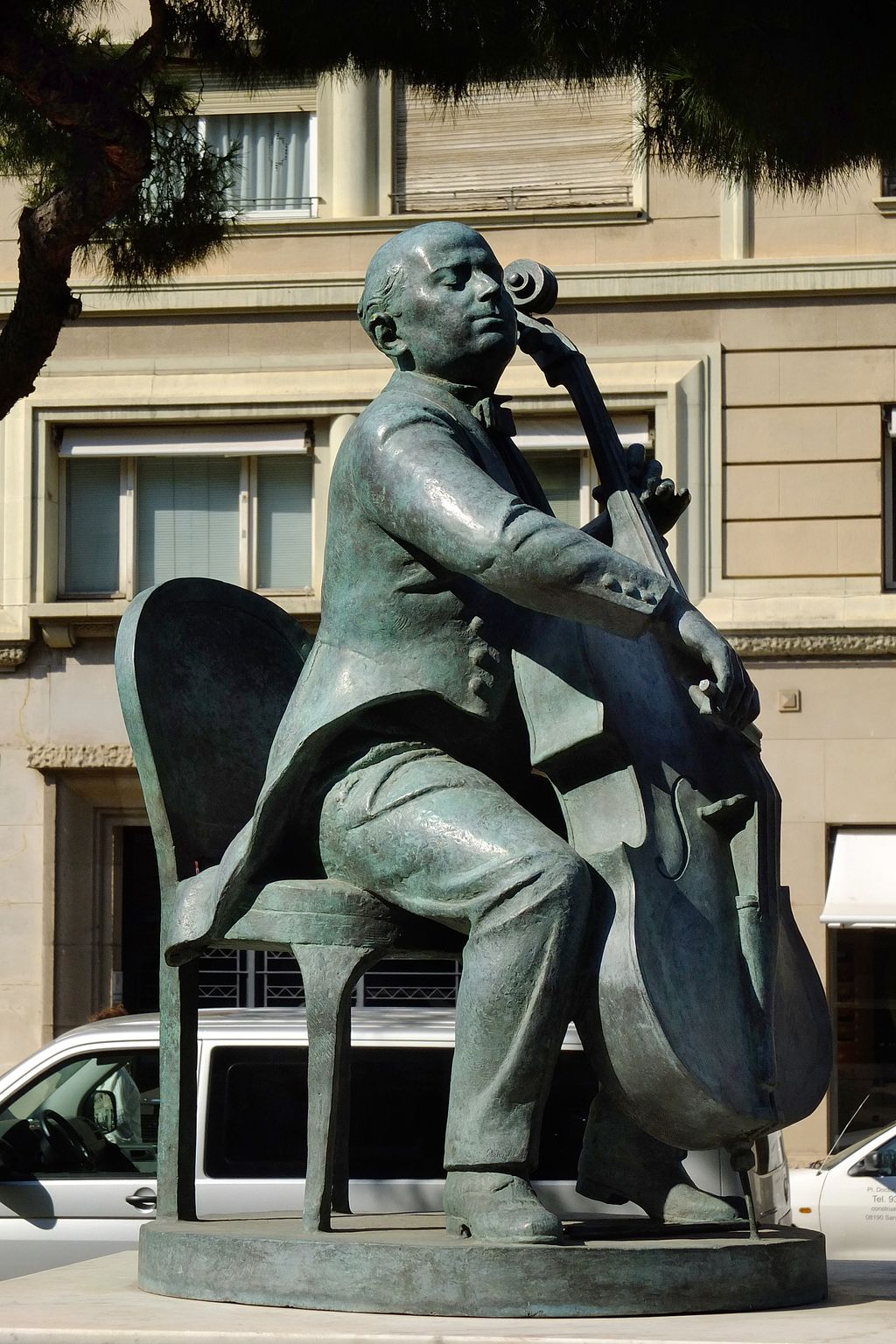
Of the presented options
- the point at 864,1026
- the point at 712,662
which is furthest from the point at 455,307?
the point at 864,1026

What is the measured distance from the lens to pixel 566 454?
16297mm

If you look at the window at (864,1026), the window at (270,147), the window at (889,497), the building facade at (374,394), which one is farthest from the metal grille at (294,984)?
the window at (270,147)

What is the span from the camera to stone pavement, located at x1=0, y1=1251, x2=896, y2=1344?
3568 mm

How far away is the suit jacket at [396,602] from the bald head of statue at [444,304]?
0.22 ft

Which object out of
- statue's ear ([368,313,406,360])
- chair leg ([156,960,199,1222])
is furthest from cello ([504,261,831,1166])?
chair leg ([156,960,199,1222])

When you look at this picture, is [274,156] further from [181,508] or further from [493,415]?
[493,415]

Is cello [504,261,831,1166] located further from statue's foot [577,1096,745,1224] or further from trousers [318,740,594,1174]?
statue's foot [577,1096,745,1224]

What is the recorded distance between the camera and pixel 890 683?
15930 millimetres

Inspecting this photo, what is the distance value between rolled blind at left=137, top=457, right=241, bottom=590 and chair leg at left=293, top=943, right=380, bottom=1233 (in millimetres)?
12768

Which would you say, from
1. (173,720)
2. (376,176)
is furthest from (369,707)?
(376,176)

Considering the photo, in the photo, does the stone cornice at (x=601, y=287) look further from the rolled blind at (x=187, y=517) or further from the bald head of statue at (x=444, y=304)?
the bald head of statue at (x=444, y=304)

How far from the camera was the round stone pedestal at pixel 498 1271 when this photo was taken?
3.75 m

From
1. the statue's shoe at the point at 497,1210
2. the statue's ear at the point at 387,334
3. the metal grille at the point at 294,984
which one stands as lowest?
the metal grille at the point at 294,984

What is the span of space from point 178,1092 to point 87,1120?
15.9 ft
